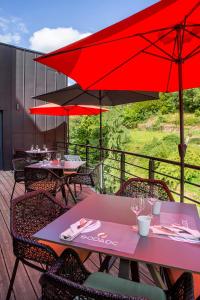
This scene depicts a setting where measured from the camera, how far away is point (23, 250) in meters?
1.69

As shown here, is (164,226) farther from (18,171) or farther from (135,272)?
(18,171)

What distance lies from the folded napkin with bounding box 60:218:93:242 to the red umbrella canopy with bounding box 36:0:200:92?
3.68ft

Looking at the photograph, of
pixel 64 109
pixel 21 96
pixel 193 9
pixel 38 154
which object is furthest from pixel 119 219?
pixel 21 96

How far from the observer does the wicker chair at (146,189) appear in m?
2.37

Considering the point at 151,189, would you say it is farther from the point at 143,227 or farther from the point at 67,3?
the point at 67,3

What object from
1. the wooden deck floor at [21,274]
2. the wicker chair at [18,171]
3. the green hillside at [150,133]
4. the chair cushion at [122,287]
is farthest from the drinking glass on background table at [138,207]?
the green hillside at [150,133]

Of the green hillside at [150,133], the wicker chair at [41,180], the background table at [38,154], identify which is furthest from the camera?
the green hillside at [150,133]

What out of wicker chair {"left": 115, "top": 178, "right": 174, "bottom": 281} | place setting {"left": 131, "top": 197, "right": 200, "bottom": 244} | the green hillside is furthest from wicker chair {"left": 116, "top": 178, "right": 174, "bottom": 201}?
the green hillside

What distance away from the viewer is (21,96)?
8.53 meters

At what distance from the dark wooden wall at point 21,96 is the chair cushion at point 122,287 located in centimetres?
765

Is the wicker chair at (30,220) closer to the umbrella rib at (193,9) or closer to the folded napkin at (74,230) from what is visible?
the folded napkin at (74,230)

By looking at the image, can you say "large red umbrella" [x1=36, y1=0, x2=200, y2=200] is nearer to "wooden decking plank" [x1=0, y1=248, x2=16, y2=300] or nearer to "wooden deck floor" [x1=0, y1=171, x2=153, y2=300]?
"wooden deck floor" [x1=0, y1=171, x2=153, y2=300]

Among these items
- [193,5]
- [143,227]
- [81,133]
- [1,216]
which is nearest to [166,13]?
[193,5]

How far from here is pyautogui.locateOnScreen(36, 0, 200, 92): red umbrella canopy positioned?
150 centimetres
